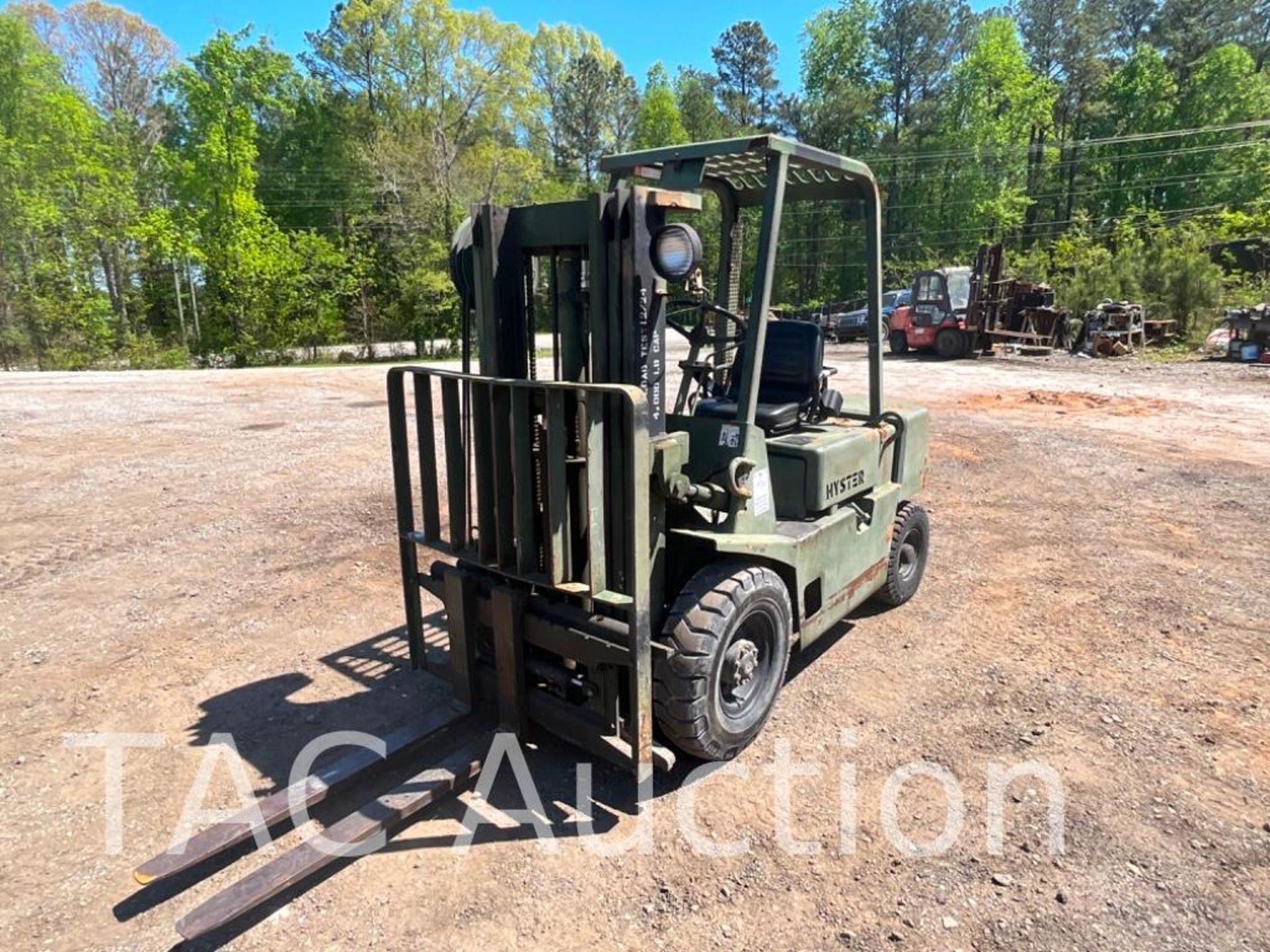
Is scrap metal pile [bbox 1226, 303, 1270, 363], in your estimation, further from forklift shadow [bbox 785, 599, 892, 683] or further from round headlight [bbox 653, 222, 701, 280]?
round headlight [bbox 653, 222, 701, 280]

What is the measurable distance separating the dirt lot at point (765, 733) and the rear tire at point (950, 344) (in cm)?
1623

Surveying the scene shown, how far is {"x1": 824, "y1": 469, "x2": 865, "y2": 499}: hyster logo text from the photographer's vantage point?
13.8 ft

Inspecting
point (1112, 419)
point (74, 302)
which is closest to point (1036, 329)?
point (1112, 419)

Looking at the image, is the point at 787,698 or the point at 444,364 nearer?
the point at 787,698

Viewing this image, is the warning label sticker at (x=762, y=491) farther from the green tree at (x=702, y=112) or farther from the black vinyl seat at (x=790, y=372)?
the green tree at (x=702, y=112)

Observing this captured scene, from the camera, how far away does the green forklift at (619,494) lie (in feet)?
10.4

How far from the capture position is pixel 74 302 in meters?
28.5

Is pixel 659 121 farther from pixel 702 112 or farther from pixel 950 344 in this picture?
pixel 950 344

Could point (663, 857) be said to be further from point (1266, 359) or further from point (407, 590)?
point (1266, 359)

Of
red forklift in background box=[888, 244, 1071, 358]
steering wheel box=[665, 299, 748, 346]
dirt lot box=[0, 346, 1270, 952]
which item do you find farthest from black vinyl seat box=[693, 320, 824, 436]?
red forklift in background box=[888, 244, 1071, 358]

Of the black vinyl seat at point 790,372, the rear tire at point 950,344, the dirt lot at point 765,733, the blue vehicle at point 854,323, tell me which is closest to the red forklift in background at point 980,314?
the rear tire at point 950,344

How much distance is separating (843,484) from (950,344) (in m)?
22.4

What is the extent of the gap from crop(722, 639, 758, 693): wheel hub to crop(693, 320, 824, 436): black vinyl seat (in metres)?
1.37

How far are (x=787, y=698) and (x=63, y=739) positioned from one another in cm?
368
